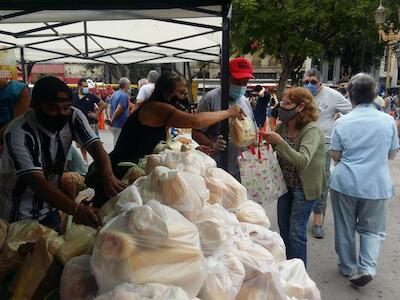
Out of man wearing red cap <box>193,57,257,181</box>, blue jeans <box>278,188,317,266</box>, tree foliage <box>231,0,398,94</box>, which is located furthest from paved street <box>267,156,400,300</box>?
tree foliage <box>231,0,398,94</box>

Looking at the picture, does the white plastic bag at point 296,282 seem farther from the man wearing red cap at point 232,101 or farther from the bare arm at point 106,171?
the man wearing red cap at point 232,101

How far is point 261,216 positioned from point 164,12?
1678 millimetres

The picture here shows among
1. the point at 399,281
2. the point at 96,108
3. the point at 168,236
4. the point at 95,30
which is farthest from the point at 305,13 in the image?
the point at 168,236

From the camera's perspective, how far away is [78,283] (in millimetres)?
1439

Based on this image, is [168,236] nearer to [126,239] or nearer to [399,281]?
[126,239]

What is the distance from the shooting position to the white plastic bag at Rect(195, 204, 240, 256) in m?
1.65

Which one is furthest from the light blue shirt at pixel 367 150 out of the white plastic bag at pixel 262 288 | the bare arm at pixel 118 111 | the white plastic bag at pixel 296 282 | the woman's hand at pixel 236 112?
the bare arm at pixel 118 111

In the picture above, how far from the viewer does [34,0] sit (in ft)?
7.60

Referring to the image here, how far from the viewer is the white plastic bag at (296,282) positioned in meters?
1.98

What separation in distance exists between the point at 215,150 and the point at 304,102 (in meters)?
0.82

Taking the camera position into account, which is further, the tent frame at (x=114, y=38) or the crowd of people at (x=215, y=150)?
the tent frame at (x=114, y=38)

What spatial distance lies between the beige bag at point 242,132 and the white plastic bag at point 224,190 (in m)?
0.81

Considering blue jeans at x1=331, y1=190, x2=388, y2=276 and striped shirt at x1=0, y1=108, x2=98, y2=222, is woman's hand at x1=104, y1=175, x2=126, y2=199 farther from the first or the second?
blue jeans at x1=331, y1=190, x2=388, y2=276

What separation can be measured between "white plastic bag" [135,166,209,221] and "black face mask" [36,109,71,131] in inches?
27.3
